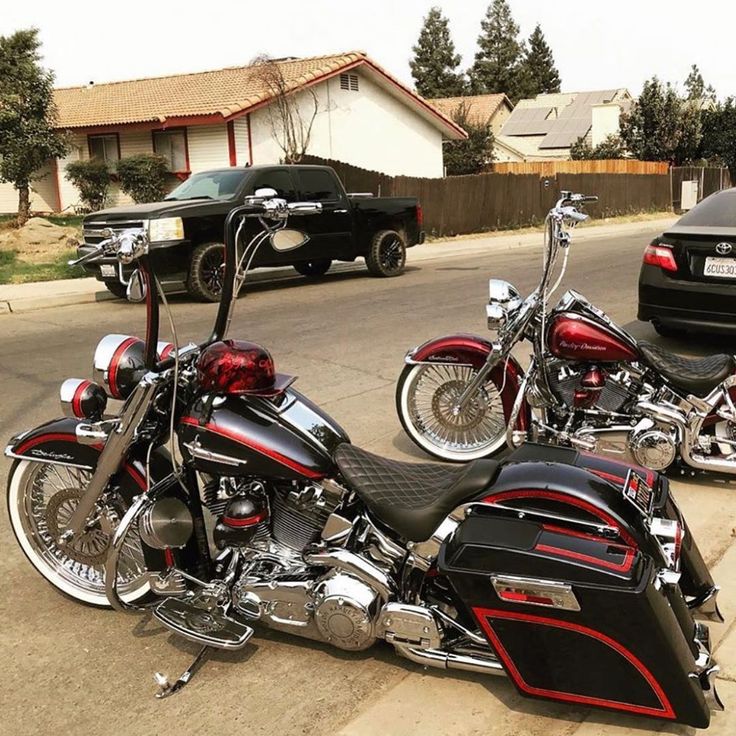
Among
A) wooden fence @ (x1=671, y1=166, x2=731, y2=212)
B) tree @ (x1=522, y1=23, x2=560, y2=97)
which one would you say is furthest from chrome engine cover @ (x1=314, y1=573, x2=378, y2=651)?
tree @ (x1=522, y1=23, x2=560, y2=97)

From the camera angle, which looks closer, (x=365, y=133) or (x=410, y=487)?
(x=410, y=487)

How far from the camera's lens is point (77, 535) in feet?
11.4

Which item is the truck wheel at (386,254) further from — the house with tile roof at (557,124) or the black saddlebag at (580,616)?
the house with tile roof at (557,124)

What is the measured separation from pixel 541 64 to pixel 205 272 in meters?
87.5

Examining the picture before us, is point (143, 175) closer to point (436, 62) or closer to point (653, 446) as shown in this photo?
point (653, 446)

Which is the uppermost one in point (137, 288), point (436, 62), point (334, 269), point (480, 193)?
point (436, 62)

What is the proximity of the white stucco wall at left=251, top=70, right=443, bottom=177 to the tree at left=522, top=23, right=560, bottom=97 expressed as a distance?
64.8m

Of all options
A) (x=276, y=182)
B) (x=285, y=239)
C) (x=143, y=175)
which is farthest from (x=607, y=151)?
(x=285, y=239)

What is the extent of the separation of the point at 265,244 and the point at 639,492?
9144 millimetres

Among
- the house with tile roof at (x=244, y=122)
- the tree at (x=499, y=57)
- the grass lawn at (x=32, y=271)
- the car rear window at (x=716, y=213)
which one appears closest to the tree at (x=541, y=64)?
the tree at (x=499, y=57)

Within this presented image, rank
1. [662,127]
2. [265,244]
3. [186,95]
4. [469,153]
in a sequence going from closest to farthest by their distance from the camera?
[265,244] → [186,95] → [662,127] → [469,153]

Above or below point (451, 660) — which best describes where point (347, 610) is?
above

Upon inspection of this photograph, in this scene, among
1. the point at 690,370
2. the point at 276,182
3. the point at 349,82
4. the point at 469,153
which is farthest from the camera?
the point at 469,153

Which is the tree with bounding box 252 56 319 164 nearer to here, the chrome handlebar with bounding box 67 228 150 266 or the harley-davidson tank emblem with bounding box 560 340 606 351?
the harley-davidson tank emblem with bounding box 560 340 606 351
